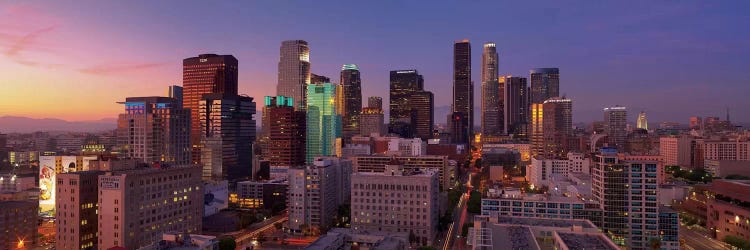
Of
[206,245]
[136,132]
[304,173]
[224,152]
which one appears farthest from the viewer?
[224,152]

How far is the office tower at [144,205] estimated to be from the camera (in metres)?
78.1

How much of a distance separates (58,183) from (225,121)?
364 feet

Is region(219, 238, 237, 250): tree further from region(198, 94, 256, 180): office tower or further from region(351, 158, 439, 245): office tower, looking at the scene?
region(198, 94, 256, 180): office tower

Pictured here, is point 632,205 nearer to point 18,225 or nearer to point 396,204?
point 396,204

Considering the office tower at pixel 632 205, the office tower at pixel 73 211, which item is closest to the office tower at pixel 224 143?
the office tower at pixel 73 211

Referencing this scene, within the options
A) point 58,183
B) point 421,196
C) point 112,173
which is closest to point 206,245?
point 112,173

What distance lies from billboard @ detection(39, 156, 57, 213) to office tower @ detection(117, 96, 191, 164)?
55.7 ft

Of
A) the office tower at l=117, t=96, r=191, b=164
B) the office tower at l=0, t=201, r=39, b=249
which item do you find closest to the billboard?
the office tower at l=117, t=96, r=191, b=164

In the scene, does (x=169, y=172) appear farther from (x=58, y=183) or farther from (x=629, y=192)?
(x=629, y=192)

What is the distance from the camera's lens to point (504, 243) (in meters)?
54.9

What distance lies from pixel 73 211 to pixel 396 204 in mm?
54143

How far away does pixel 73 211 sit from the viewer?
80500 mm

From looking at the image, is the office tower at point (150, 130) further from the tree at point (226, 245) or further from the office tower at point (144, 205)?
the tree at point (226, 245)

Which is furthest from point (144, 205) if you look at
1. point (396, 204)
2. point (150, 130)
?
point (150, 130)
